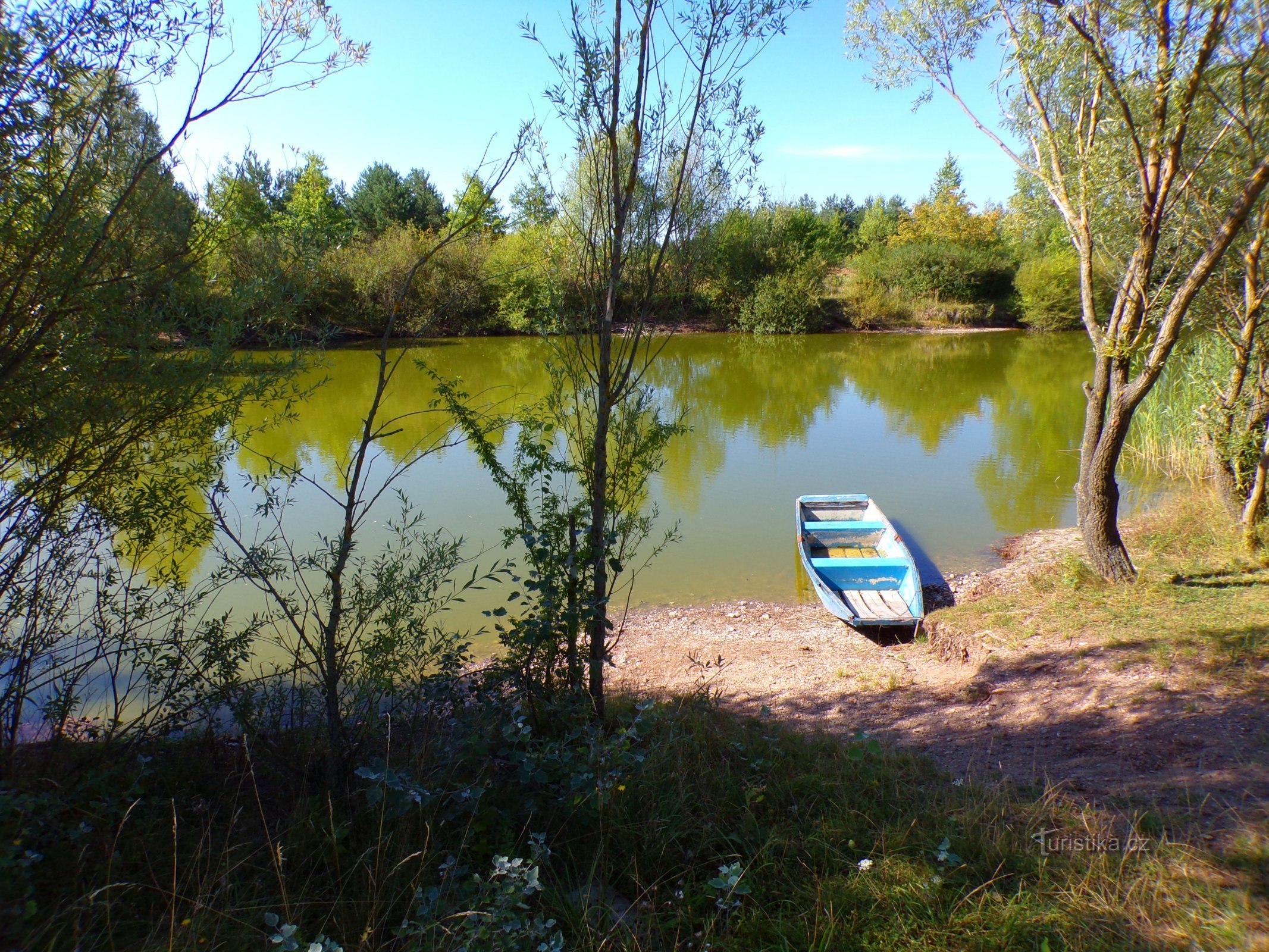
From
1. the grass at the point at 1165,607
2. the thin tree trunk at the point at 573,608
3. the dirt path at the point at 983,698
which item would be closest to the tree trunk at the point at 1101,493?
the grass at the point at 1165,607

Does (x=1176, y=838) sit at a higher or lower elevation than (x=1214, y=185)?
lower

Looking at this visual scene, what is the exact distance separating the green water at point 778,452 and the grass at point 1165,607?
79.1 inches

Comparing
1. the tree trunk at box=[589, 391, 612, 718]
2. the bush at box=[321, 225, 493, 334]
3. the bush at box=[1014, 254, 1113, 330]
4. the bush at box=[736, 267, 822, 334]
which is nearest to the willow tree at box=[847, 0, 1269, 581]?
the tree trunk at box=[589, 391, 612, 718]

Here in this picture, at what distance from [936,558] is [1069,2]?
5.63m

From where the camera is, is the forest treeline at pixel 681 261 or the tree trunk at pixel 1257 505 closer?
the forest treeline at pixel 681 261

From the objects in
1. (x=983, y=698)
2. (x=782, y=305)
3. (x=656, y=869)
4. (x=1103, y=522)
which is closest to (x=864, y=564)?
(x=1103, y=522)

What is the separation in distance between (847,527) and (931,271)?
111ft

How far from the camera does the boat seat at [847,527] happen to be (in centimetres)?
871

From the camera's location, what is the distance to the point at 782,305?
35156 mm

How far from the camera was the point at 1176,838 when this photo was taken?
263cm

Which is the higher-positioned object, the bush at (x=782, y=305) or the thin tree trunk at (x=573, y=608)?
the bush at (x=782, y=305)

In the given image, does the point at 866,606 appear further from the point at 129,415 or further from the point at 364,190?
the point at 364,190

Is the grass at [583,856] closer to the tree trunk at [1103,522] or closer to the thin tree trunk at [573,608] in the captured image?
the thin tree trunk at [573,608]

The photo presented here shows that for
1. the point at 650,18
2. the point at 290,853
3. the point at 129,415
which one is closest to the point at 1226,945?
the point at 290,853
